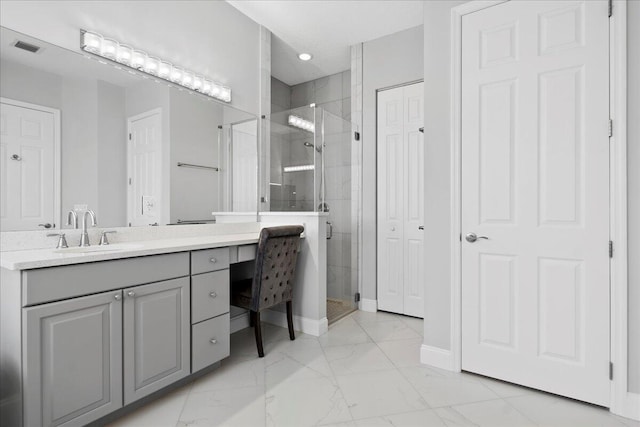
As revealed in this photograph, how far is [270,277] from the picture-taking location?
94.0 inches

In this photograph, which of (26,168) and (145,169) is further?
(145,169)

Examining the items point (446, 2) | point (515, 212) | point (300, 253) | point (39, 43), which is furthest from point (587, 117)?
point (39, 43)

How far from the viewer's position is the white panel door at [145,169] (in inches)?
81.6

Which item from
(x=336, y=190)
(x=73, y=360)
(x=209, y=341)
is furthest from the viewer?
(x=336, y=190)

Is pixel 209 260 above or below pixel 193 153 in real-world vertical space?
below

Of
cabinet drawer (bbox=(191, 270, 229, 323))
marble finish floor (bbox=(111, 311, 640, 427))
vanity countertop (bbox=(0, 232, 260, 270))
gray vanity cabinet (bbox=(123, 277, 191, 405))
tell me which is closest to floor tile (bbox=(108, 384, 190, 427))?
marble finish floor (bbox=(111, 311, 640, 427))

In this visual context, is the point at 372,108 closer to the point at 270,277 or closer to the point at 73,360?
the point at 270,277

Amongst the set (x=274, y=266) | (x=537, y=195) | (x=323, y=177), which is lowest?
(x=274, y=266)

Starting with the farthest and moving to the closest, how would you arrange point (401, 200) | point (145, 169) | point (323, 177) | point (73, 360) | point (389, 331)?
1. point (323, 177)
2. point (401, 200)
3. point (389, 331)
4. point (145, 169)
5. point (73, 360)

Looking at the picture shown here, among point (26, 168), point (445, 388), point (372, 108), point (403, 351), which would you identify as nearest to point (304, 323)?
point (403, 351)

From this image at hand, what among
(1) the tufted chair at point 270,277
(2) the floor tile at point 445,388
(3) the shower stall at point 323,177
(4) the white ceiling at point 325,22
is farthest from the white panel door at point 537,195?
(3) the shower stall at point 323,177

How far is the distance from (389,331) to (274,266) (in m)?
1.25

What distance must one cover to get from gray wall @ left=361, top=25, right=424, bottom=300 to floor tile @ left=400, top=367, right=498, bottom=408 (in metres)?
→ 1.41

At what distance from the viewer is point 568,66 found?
1.78 metres
